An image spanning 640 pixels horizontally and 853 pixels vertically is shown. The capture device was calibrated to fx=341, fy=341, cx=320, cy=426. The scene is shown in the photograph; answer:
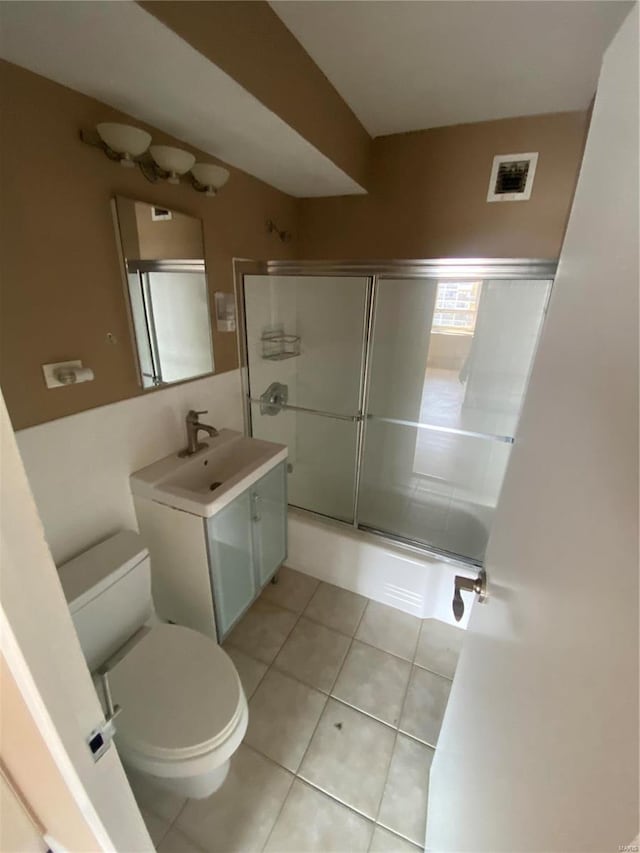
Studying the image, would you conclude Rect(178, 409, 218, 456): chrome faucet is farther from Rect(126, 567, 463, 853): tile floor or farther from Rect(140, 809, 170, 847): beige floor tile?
Rect(140, 809, 170, 847): beige floor tile

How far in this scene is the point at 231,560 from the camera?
1.55 meters

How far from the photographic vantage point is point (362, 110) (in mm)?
1685

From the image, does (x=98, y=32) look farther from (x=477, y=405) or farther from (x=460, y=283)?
(x=477, y=405)

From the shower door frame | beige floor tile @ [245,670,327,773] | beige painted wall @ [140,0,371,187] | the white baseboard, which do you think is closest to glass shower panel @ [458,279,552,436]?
the shower door frame

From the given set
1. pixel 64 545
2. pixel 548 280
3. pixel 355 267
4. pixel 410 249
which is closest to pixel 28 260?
pixel 64 545

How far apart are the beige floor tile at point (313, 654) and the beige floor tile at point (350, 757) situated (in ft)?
0.40

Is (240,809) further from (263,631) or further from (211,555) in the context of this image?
(211,555)

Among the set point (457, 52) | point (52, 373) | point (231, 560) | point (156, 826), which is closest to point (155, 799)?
point (156, 826)

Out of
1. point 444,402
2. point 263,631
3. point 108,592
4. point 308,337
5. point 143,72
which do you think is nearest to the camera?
point 143,72

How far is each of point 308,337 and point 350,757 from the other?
2.23m

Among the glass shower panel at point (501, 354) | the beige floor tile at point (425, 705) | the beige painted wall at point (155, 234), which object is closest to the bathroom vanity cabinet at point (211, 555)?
the beige floor tile at point (425, 705)

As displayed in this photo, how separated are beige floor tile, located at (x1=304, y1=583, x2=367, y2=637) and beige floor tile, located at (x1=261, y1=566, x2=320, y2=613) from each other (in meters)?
0.04

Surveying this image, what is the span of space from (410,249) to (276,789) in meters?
2.61

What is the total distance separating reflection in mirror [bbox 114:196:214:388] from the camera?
1.28 metres
